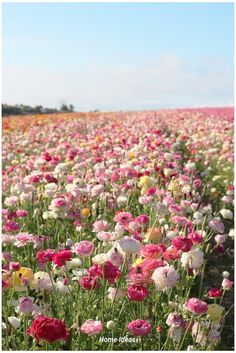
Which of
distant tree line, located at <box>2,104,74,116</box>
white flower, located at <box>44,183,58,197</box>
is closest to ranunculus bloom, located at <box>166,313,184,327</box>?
white flower, located at <box>44,183,58,197</box>

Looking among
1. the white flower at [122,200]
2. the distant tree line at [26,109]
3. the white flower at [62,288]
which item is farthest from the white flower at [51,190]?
the distant tree line at [26,109]

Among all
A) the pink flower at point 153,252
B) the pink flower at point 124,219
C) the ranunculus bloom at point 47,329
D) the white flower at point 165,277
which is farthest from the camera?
the pink flower at point 124,219

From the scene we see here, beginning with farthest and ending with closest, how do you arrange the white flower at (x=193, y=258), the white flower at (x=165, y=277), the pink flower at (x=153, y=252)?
the white flower at (x=193, y=258)
the pink flower at (x=153, y=252)
the white flower at (x=165, y=277)

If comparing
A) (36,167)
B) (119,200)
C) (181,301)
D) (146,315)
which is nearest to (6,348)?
(146,315)

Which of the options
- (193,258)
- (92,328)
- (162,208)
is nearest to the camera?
(92,328)

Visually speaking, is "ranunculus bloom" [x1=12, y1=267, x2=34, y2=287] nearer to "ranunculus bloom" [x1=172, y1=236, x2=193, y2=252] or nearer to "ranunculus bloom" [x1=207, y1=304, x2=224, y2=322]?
"ranunculus bloom" [x1=172, y1=236, x2=193, y2=252]

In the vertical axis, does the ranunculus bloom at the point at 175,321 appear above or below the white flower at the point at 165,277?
below

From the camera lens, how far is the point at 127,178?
5055 millimetres

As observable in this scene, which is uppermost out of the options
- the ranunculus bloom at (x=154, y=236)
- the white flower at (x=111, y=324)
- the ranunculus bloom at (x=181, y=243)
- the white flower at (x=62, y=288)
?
the ranunculus bloom at (x=181, y=243)

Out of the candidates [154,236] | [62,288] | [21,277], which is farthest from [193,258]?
[21,277]

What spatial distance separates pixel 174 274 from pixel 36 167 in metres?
3.93

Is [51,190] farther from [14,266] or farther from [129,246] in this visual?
[129,246]

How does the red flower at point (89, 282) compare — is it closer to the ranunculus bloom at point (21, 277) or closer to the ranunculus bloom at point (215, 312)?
the ranunculus bloom at point (21, 277)

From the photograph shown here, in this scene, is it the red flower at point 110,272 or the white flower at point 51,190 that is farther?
the white flower at point 51,190
